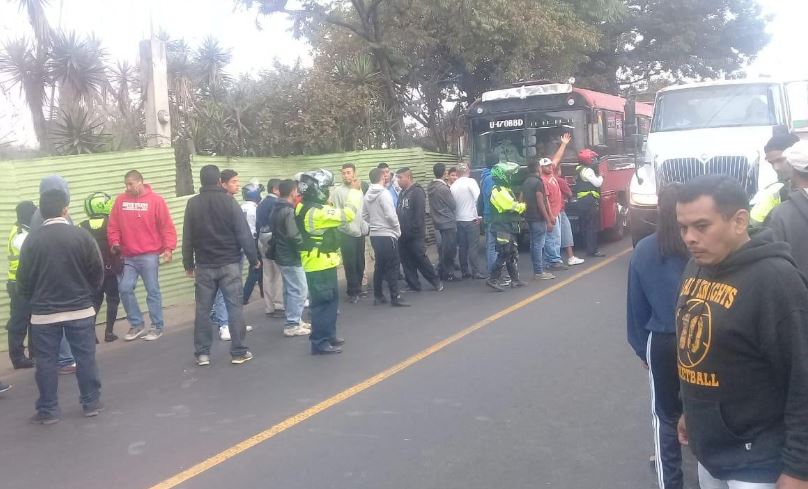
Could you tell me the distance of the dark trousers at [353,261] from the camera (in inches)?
416

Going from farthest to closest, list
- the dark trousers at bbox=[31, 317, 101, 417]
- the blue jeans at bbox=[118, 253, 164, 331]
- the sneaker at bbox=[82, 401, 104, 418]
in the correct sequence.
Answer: the blue jeans at bbox=[118, 253, 164, 331] < the sneaker at bbox=[82, 401, 104, 418] < the dark trousers at bbox=[31, 317, 101, 417]

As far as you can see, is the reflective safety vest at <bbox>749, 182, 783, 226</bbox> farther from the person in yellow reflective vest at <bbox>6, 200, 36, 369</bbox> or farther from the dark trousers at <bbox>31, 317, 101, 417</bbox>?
the person in yellow reflective vest at <bbox>6, 200, 36, 369</bbox>

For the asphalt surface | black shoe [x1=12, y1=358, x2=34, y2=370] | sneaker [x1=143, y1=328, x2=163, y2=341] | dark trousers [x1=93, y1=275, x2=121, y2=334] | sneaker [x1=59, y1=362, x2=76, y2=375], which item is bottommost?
the asphalt surface

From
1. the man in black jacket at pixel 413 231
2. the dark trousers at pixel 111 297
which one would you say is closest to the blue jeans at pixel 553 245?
the man in black jacket at pixel 413 231

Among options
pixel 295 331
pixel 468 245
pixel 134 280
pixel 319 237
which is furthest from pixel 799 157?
pixel 468 245

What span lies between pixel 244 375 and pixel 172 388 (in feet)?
2.08

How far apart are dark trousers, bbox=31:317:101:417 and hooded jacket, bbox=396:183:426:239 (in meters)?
5.46

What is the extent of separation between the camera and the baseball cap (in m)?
3.57

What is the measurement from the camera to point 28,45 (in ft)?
62.7

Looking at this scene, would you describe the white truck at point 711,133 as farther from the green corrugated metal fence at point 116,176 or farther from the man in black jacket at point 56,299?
the man in black jacket at point 56,299

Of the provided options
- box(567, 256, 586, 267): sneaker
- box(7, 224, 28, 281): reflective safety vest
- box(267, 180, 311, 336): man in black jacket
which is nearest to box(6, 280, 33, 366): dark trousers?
box(7, 224, 28, 281): reflective safety vest

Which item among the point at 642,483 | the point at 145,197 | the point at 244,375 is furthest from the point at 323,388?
the point at 145,197

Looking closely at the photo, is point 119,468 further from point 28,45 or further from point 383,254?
point 28,45

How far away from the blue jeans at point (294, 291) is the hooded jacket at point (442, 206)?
133 inches
